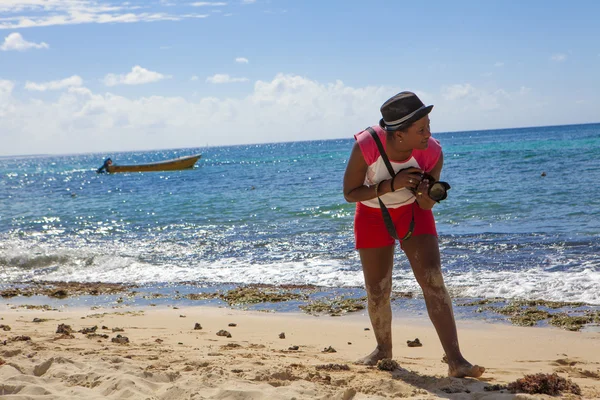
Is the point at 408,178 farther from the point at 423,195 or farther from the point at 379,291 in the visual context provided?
the point at 379,291

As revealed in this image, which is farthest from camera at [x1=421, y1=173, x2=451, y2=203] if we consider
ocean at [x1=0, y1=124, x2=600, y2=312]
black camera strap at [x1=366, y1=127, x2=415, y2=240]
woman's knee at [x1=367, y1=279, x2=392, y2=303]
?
ocean at [x1=0, y1=124, x2=600, y2=312]

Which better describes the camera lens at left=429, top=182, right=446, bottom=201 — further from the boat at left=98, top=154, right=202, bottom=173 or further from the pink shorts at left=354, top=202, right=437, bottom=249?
the boat at left=98, top=154, right=202, bottom=173

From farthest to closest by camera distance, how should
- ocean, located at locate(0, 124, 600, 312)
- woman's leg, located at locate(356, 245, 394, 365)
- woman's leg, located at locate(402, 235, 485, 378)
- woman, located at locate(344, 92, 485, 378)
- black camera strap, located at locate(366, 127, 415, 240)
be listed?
ocean, located at locate(0, 124, 600, 312)
woman's leg, located at locate(356, 245, 394, 365)
woman's leg, located at locate(402, 235, 485, 378)
black camera strap, located at locate(366, 127, 415, 240)
woman, located at locate(344, 92, 485, 378)

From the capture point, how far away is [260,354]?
489cm

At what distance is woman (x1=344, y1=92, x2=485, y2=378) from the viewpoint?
3807mm

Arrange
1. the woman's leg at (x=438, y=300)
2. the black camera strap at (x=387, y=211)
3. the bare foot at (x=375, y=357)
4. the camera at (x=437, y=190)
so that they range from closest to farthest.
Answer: the camera at (x=437, y=190) < the black camera strap at (x=387, y=211) < the woman's leg at (x=438, y=300) < the bare foot at (x=375, y=357)

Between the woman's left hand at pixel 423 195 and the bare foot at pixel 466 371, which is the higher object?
the woman's left hand at pixel 423 195

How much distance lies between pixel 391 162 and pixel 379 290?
3.03 ft

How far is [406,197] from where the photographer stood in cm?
404

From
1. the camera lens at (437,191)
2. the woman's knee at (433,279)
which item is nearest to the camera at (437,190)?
the camera lens at (437,191)

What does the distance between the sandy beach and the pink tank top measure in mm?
1083

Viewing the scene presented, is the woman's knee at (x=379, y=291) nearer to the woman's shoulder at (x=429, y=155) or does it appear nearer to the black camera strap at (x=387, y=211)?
the black camera strap at (x=387, y=211)

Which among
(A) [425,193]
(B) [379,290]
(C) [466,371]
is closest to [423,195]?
(A) [425,193]

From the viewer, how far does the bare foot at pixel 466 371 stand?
3.96 metres
